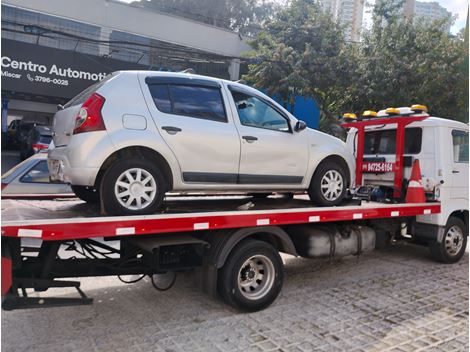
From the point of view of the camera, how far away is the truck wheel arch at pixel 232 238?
168 inches

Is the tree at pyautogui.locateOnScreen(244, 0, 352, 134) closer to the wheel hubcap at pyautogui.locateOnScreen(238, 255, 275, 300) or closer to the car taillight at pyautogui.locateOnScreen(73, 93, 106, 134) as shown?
the wheel hubcap at pyautogui.locateOnScreen(238, 255, 275, 300)

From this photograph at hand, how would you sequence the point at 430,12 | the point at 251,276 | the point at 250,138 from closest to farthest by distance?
the point at 251,276 → the point at 250,138 → the point at 430,12

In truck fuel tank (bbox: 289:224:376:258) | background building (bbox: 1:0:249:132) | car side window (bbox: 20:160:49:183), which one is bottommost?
truck fuel tank (bbox: 289:224:376:258)

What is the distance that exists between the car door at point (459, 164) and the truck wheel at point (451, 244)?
0.45 m

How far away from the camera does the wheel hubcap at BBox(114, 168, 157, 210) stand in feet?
12.6

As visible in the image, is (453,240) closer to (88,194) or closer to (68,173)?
(88,194)

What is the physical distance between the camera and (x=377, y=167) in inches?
276

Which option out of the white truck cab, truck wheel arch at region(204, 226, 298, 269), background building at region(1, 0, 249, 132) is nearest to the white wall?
background building at region(1, 0, 249, 132)

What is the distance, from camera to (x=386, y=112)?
664cm

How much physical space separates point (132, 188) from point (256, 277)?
166 cm

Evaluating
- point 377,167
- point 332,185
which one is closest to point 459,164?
point 377,167

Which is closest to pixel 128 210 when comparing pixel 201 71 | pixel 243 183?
pixel 243 183

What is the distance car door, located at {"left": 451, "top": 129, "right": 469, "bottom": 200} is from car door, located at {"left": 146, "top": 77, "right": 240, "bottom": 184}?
12.9 feet

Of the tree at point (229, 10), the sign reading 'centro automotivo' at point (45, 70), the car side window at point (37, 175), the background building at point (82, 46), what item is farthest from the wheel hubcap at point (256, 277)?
the tree at point (229, 10)
